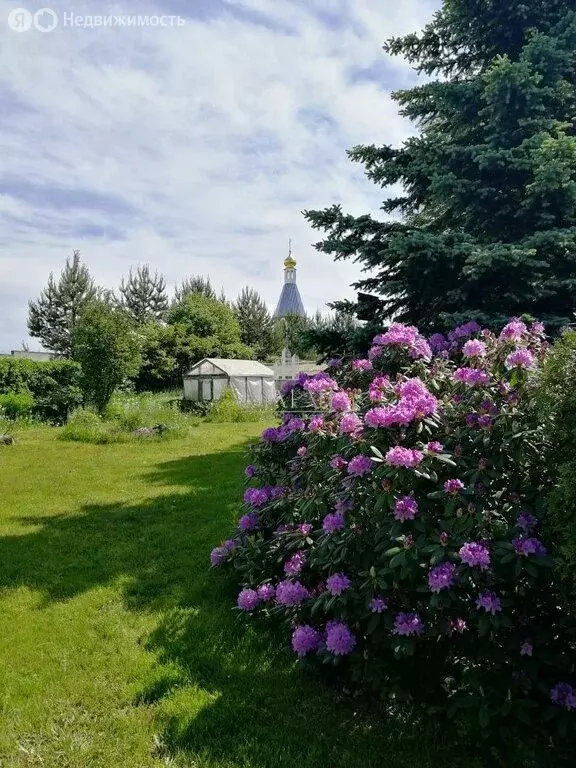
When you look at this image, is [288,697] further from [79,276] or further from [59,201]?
[79,276]

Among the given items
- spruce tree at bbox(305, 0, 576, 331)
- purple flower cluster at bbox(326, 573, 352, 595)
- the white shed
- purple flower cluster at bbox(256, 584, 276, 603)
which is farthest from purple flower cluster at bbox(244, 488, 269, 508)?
the white shed

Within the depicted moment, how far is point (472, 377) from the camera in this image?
2.39 meters

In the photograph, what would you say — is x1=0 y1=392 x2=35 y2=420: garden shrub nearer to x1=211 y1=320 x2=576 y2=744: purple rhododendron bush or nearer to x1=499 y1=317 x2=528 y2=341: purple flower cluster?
x1=211 y1=320 x2=576 y2=744: purple rhododendron bush

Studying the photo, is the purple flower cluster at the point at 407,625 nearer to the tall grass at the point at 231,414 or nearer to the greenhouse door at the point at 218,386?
the tall grass at the point at 231,414

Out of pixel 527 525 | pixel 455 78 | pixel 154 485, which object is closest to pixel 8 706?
pixel 527 525

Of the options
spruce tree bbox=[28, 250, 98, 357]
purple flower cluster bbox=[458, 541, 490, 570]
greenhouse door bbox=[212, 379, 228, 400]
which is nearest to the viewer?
purple flower cluster bbox=[458, 541, 490, 570]

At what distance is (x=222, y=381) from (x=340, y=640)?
1717cm

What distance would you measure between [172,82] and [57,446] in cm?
745

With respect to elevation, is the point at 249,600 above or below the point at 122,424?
below

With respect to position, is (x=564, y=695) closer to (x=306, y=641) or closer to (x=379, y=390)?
(x=306, y=641)

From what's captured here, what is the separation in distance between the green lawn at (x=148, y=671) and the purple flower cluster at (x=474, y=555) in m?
0.82

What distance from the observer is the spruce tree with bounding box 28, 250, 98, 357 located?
2792 cm

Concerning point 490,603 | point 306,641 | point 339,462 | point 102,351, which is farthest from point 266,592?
point 102,351

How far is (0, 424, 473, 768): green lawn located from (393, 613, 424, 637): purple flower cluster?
49 centimetres
